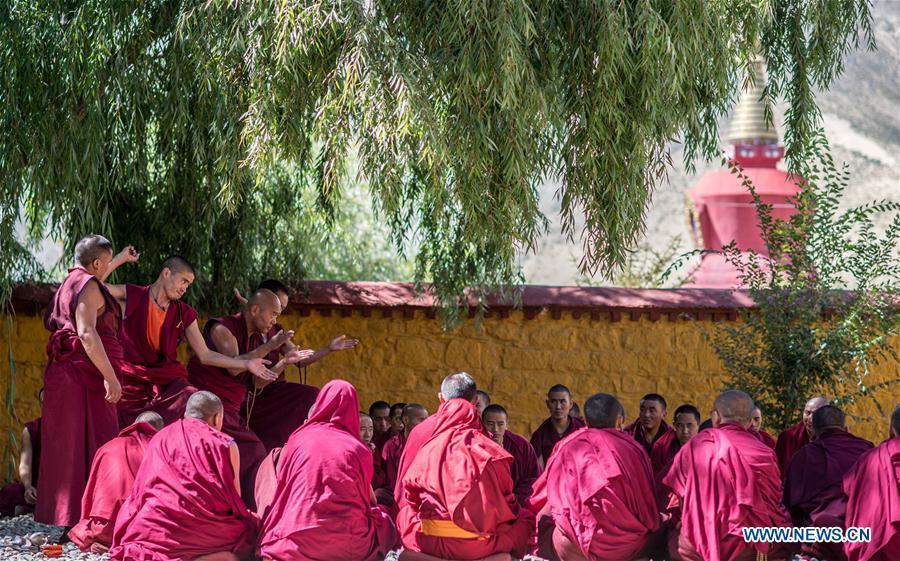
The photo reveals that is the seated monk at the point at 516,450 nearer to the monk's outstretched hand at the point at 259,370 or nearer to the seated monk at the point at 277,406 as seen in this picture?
the seated monk at the point at 277,406

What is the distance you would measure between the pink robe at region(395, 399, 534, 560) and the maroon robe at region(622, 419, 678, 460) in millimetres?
1291

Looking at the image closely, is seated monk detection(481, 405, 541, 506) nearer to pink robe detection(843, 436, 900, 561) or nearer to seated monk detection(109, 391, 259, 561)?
seated monk detection(109, 391, 259, 561)

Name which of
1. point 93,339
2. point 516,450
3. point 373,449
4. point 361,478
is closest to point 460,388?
point 361,478

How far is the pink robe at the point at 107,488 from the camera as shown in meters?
5.84

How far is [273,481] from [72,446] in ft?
4.49

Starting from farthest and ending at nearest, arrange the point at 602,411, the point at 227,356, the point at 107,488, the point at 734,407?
1. the point at 227,356
2. the point at 107,488
3. the point at 602,411
4. the point at 734,407

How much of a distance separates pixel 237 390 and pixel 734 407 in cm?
302

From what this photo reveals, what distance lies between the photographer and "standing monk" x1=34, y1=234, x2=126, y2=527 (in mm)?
6211

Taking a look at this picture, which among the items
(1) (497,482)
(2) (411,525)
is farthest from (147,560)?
(1) (497,482)

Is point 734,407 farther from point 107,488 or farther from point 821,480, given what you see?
point 107,488

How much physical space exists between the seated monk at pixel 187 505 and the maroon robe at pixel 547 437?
8.25 ft

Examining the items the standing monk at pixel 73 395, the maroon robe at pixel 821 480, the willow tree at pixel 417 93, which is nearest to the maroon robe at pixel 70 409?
the standing monk at pixel 73 395

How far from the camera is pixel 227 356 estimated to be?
6.77 meters

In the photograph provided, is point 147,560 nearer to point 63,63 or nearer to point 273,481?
point 273,481
